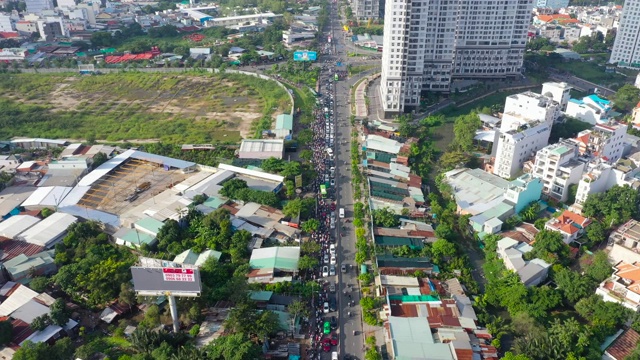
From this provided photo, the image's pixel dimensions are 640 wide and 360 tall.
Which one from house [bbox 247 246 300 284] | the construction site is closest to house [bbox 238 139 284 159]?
the construction site

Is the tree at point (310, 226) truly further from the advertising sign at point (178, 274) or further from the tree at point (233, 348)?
the advertising sign at point (178, 274)

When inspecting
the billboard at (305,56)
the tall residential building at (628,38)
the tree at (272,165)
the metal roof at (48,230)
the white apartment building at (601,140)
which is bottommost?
the metal roof at (48,230)

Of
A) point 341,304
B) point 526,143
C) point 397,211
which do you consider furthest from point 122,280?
point 526,143

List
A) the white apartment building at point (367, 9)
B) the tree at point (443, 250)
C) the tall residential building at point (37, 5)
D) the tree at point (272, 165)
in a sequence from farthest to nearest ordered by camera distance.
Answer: the tall residential building at point (37, 5) < the white apartment building at point (367, 9) < the tree at point (272, 165) < the tree at point (443, 250)

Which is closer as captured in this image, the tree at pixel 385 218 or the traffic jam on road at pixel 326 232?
the traffic jam on road at pixel 326 232

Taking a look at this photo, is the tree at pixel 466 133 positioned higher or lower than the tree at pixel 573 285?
higher

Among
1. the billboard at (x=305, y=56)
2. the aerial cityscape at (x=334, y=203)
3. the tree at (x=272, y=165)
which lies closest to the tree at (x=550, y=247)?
the aerial cityscape at (x=334, y=203)

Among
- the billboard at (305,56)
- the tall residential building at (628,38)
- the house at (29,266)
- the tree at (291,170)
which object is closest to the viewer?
the house at (29,266)

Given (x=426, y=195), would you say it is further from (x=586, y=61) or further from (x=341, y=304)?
(x=586, y=61)
